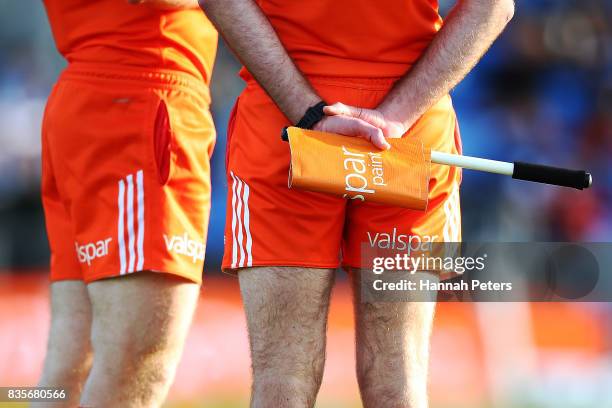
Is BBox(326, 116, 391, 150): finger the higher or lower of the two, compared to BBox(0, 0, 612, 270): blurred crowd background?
lower

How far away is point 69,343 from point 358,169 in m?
1.61

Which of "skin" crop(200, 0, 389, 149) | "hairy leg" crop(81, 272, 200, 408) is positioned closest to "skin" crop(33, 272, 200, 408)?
"hairy leg" crop(81, 272, 200, 408)

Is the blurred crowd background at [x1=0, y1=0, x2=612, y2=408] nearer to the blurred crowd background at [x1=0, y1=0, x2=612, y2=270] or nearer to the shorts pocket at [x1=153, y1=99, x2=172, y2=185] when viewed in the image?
the blurred crowd background at [x1=0, y1=0, x2=612, y2=270]

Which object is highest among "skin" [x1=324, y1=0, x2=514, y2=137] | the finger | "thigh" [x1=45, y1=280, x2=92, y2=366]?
"skin" [x1=324, y1=0, x2=514, y2=137]

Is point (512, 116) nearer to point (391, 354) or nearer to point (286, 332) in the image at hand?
point (391, 354)

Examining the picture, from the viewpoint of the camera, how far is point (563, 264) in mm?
3748

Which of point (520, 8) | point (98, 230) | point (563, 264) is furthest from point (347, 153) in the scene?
point (520, 8)

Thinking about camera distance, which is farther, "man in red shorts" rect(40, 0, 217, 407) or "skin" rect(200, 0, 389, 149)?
"man in red shorts" rect(40, 0, 217, 407)

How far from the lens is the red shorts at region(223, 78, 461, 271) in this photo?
2695 millimetres

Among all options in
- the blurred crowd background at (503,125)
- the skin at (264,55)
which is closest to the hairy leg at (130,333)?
the skin at (264,55)

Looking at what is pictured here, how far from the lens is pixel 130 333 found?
11.1 feet

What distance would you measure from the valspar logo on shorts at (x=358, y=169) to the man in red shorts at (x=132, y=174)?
3.29ft

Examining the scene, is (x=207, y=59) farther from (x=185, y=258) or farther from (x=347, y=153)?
(x=347, y=153)

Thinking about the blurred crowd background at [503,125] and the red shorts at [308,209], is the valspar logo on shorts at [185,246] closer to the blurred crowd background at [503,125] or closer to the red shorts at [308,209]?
the red shorts at [308,209]
